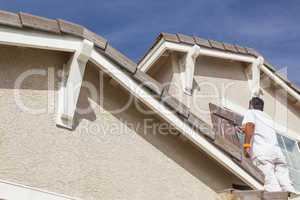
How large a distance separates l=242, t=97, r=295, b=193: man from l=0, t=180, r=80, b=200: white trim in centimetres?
287

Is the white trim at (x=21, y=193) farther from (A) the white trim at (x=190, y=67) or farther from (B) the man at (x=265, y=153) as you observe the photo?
(A) the white trim at (x=190, y=67)

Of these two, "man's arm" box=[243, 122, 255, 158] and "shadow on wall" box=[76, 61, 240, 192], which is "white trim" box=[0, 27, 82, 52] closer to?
"shadow on wall" box=[76, 61, 240, 192]

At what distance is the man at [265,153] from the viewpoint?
691cm

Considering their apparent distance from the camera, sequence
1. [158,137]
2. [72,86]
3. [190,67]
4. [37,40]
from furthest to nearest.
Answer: [190,67]
[158,137]
[72,86]
[37,40]

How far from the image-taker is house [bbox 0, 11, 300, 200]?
540 cm

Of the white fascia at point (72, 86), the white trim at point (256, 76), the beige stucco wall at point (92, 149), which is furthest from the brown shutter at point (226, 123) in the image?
the white fascia at point (72, 86)

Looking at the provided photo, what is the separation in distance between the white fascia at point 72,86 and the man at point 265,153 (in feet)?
8.08

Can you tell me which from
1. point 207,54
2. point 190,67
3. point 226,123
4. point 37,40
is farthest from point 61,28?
point 226,123

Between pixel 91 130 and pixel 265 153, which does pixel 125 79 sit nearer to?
pixel 91 130

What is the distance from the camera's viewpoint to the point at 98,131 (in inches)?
236

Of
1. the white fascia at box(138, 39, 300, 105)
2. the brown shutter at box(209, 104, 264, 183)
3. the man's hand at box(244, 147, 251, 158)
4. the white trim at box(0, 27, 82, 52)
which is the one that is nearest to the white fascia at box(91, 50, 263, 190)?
the white trim at box(0, 27, 82, 52)

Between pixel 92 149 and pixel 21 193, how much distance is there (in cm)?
102

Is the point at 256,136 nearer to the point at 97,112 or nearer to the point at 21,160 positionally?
the point at 97,112

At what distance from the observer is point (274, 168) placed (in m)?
6.97
